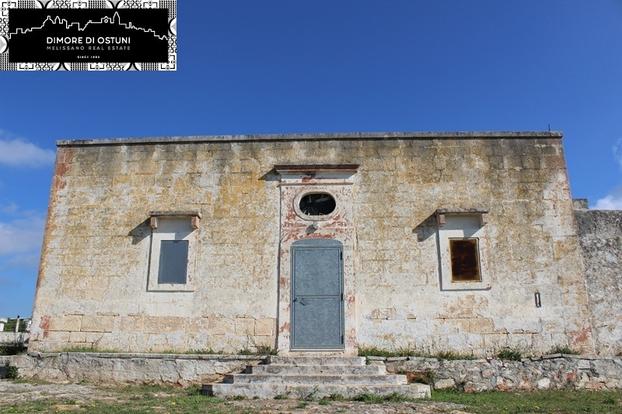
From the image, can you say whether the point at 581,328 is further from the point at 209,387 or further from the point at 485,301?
the point at 209,387

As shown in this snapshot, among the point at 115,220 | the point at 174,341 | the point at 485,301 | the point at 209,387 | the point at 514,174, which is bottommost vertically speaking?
the point at 209,387

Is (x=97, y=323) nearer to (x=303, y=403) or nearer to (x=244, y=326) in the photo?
(x=244, y=326)

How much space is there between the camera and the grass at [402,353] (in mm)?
9711

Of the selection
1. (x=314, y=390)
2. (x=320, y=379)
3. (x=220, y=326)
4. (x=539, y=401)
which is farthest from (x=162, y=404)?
(x=539, y=401)

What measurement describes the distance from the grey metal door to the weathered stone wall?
5.09 m

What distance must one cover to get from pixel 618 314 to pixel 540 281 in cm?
165

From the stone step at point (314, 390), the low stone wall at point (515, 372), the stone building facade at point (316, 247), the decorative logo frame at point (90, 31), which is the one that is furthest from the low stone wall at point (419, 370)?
the decorative logo frame at point (90, 31)

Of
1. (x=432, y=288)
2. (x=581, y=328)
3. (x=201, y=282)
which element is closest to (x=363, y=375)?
(x=432, y=288)

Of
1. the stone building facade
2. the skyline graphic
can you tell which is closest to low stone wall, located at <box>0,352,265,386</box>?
the stone building facade

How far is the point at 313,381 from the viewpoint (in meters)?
8.46

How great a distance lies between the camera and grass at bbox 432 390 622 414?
7.25 meters

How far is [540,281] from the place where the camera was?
10.2 meters

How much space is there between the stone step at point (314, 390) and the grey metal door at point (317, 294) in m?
1.71

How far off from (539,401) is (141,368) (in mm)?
7065
